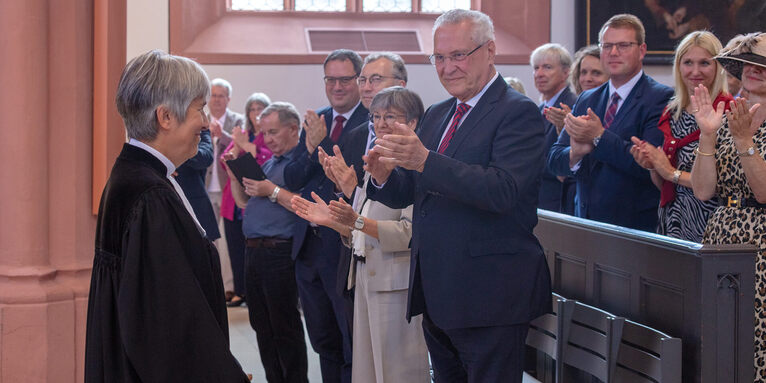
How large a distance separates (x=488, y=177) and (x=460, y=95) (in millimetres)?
454

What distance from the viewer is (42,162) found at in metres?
3.90

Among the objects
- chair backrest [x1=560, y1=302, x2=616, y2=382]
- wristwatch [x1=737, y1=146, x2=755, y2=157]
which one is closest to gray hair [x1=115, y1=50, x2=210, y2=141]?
chair backrest [x1=560, y1=302, x2=616, y2=382]

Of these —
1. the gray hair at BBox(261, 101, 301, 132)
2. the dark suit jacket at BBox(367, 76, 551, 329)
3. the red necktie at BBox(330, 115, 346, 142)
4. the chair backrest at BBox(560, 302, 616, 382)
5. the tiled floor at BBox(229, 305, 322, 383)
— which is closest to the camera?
the dark suit jacket at BBox(367, 76, 551, 329)

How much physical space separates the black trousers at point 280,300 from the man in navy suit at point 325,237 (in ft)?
0.60

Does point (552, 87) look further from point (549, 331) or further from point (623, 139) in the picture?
point (549, 331)

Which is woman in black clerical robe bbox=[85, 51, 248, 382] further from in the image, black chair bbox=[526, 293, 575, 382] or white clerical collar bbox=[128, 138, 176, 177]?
black chair bbox=[526, 293, 575, 382]

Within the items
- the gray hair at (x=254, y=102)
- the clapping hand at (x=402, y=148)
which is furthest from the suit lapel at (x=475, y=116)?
the gray hair at (x=254, y=102)

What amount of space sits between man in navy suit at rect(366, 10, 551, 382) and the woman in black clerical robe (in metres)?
0.78

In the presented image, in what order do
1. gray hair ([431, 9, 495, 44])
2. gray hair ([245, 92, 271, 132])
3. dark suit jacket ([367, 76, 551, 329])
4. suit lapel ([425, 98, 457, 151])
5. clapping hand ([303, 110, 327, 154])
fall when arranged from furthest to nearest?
1. gray hair ([245, 92, 271, 132])
2. clapping hand ([303, 110, 327, 154])
3. suit lapel ([425, 98, 457, 151])
4. gray hair ([431, 9, 495, 44])
5. dark suit jacket ([367, 76, 551, 329])

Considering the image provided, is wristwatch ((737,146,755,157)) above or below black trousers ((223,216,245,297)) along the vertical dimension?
above

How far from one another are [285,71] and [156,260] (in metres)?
7.11

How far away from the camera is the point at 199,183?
17.3 ft

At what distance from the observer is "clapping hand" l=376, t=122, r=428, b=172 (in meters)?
2.68

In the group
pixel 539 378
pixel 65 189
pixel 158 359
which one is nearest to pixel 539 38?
pixel 539 378
